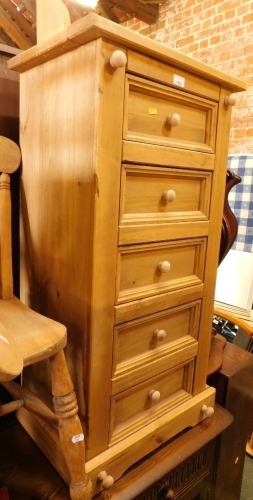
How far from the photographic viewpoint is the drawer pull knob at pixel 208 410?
3.25 ft

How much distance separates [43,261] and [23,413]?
431 millimetres

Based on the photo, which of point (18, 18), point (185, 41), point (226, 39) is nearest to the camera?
point (226, 39)

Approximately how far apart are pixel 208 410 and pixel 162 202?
0.62 metres

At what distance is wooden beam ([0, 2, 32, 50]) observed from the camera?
4039 mm

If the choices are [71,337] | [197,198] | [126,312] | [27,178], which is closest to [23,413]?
[71,337]

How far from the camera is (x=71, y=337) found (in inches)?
29.8

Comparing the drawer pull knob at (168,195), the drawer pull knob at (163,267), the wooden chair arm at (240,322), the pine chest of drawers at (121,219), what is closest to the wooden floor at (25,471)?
the pine chest of drawers at (121,219)

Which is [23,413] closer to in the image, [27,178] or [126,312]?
[126,312]

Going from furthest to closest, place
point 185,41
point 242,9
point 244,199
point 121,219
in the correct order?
point 185,41 → point 242,9 → point 244,199 → point 121,219

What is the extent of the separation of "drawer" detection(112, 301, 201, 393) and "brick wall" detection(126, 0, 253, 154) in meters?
1.89

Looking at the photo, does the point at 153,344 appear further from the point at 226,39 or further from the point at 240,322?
the point at 226,39

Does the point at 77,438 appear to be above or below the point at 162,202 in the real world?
below

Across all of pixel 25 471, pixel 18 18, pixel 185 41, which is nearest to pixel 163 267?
pixel 25 471

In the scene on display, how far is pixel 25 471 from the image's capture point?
830 millimetres
